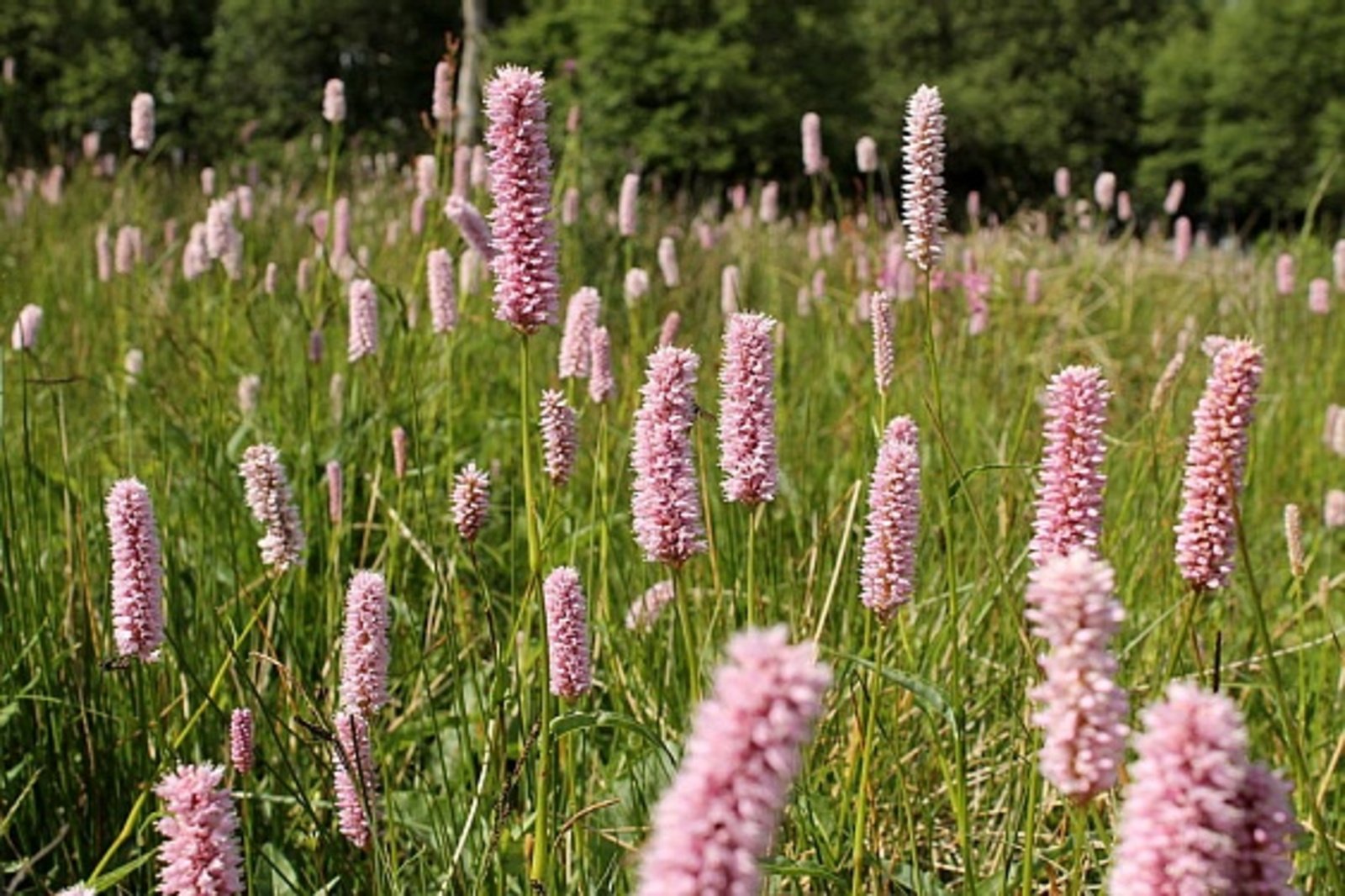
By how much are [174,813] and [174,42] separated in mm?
35948

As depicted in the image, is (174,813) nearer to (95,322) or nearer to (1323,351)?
(95,322)

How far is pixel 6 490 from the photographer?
1.77m

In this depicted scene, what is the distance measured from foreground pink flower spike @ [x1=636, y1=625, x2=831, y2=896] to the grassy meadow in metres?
0.47

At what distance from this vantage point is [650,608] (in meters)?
1.96

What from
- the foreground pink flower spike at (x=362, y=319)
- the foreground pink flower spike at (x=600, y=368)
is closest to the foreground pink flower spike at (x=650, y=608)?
the foreground pink flower spike at (x=600, y=368)

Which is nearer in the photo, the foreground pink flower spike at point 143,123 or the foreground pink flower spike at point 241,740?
the foreground pink flower spike at point 241,740

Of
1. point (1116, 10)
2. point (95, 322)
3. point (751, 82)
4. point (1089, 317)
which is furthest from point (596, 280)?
point (1116, 10)

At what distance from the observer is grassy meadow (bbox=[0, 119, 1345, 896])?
1.50m

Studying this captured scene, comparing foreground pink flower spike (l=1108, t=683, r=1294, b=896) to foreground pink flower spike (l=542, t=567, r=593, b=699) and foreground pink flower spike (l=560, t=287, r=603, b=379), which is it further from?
foreground pink flower spike (l=560, t=287, r=603, b=379)

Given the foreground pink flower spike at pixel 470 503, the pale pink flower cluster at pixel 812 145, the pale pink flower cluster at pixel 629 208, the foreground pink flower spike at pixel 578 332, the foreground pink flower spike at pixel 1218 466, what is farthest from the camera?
the pale pink flower cluster at pixel 812 145

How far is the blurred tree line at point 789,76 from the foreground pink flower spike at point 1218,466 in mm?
11740

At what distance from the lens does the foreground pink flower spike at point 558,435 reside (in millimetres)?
1456

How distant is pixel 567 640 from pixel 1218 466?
0.55 meters

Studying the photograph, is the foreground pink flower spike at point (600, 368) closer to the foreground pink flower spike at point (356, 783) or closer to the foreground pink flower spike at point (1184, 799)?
the foreground pink flower spike at point (356, 783)
